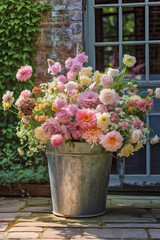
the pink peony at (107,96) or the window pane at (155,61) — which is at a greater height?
the window pane at (155,61)

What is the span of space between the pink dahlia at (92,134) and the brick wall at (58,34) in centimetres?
158

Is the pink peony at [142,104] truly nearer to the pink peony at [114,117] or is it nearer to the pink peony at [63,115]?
the pink peony at [114,117]

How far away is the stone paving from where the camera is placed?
3015 mm

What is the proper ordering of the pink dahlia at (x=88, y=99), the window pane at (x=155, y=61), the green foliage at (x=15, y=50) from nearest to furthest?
the pink dahlia at (x=88, y=99), the green foliage at (x=15, y=50), the window pane at (x=155, y=61)

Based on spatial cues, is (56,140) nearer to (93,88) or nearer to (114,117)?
(114,117)

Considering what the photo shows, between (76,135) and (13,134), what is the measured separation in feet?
5.21

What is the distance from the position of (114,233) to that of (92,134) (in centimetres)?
77

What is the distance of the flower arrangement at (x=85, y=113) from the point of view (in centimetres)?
322

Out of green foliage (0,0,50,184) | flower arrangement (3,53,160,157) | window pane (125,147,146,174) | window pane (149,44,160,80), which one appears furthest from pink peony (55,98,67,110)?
window pane (149,44,160,80)

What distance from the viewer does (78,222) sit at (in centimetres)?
337

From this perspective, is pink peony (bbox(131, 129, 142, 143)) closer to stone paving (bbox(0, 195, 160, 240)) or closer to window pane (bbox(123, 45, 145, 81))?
stone paving (bbox(0, 195, 160, 240))

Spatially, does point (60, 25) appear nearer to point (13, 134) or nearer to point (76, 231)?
point (13, 134)

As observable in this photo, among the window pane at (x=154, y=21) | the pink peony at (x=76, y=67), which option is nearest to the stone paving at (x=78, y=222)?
the pink peony at (x=76, y=67)

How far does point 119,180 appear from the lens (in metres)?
4.64
